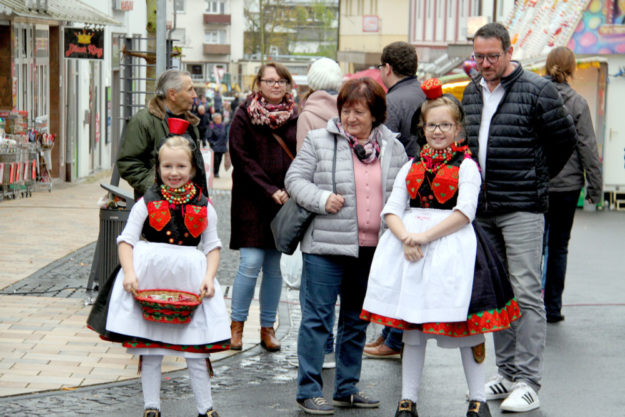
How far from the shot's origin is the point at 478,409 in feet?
18.3

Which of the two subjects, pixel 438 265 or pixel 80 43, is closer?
pixel 438 265

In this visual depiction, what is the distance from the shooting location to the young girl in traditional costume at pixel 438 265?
5.39 meters

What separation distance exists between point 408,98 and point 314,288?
1734 millimetres

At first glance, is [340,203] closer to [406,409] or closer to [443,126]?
[443,126]

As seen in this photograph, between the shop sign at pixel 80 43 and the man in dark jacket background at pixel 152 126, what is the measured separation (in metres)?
14.7

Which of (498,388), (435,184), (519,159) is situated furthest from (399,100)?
(498,388)

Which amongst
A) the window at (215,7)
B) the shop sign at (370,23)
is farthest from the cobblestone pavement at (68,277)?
the window at (215,7)

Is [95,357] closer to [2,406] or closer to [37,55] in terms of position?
[2,406]

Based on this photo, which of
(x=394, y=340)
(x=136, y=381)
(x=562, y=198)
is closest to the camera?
(x=136, y=381)

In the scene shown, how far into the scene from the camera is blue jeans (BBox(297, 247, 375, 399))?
5922 mm

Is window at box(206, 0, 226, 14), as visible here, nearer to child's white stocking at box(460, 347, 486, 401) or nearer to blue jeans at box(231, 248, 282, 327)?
blue jeans at box(231, 248, 282, 327)

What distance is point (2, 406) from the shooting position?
590cm

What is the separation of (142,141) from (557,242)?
Result: 11.3ft

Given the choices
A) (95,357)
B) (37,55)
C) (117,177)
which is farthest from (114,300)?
(37,55)
